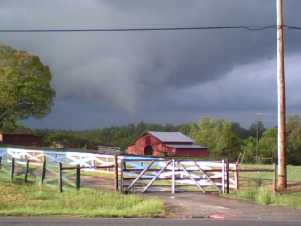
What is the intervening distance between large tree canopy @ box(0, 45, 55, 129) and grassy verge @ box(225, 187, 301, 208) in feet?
219

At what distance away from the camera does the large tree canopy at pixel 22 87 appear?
87.7 m

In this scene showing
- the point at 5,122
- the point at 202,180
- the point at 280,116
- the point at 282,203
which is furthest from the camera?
the point at 5,122

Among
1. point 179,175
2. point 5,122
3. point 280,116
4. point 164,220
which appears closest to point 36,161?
point 179,175

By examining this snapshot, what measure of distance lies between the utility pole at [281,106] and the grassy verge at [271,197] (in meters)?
0.89

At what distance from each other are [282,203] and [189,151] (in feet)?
269

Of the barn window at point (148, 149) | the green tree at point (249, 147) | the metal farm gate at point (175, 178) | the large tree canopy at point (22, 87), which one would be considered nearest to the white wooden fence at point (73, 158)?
the metal farm gate at point (175, 178)

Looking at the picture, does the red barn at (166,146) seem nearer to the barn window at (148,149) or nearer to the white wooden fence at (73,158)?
the barn window at (148,149)

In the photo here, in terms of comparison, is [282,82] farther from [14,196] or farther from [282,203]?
[14,196]

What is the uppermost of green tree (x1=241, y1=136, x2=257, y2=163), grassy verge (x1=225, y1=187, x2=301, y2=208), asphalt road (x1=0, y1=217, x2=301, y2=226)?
green tree (x1=241, y1=136, x2=257, y2=163)

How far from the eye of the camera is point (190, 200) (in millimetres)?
23438

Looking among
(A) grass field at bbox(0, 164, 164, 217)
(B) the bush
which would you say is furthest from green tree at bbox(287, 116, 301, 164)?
(A) grass field at bbox(0, 164, 164, 217)

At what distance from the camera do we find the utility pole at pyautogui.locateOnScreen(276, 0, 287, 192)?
24.7 m

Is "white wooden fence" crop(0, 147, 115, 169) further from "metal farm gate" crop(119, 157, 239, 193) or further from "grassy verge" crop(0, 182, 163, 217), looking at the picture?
"grassy verge" crop(0, 182, 163, 217)

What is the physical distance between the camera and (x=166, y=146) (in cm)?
10344
